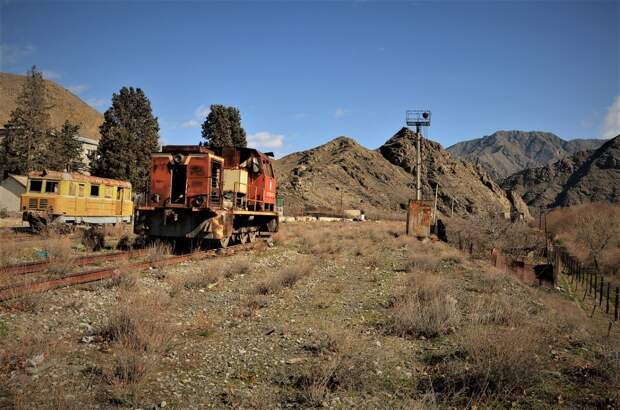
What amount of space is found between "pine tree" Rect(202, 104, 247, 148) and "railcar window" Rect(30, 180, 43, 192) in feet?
79.9

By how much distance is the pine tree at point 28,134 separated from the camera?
135 ft

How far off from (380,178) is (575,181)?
2856 inches

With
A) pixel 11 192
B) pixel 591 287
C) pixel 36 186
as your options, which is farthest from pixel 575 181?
pixel 36 186

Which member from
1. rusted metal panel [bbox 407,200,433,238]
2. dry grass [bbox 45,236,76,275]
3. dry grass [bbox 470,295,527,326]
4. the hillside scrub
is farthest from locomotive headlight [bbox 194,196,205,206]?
the hillside scrub

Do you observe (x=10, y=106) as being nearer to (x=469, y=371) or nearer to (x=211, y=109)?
(x=211, y=109)

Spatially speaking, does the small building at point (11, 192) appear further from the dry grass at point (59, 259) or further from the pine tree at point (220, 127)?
the dry grass at point (59, 259)

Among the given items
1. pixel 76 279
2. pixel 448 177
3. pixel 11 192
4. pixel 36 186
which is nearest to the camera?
pixel 76 279

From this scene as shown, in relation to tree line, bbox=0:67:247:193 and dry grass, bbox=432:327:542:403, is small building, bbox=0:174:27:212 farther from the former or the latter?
dry grass, bbox=432:327:542:403

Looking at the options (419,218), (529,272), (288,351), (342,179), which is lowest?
(288,351)

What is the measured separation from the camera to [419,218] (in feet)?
76.2

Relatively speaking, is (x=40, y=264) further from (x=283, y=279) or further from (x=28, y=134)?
(x=28, y=134)

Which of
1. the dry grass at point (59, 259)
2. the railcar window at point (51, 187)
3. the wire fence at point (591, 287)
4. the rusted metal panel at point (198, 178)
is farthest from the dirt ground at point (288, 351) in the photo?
the railcar window at point (51, 187)

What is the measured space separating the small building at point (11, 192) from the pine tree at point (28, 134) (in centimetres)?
319

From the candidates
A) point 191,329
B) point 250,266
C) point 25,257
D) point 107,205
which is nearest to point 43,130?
point 107,205
